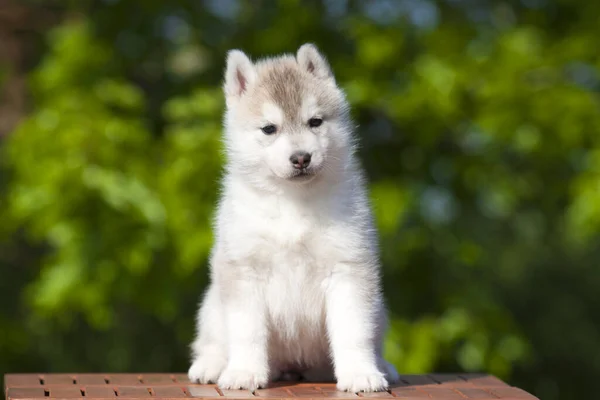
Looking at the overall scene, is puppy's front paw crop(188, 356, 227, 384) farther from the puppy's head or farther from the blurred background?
the blurred background

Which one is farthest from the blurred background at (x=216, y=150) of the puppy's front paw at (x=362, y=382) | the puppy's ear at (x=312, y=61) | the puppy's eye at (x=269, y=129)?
the puppy's front paw at (x=362, y=382)

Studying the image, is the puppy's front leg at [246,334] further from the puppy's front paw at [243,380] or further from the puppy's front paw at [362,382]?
the puppy's front paw at [362,382]

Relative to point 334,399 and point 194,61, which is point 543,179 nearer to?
point 194,61

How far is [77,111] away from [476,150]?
336 cm

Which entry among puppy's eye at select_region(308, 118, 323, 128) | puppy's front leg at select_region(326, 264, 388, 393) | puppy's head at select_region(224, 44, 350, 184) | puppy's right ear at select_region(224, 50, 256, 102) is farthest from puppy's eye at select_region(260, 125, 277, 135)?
puppy's front leg at select_region(326, 264, 388, 393)

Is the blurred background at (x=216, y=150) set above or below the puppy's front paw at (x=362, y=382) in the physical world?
above

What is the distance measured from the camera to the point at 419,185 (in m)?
8.25

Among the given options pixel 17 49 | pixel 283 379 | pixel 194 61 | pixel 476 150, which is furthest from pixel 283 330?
pixel 17 49

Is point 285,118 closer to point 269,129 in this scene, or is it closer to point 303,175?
point 269,129

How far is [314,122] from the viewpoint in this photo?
4230mm

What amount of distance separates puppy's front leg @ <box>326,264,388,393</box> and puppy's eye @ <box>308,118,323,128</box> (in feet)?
2.03

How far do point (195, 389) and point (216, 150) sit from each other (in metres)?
3.46

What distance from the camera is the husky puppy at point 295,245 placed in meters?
4.09

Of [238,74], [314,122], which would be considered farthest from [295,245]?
[238,74]
